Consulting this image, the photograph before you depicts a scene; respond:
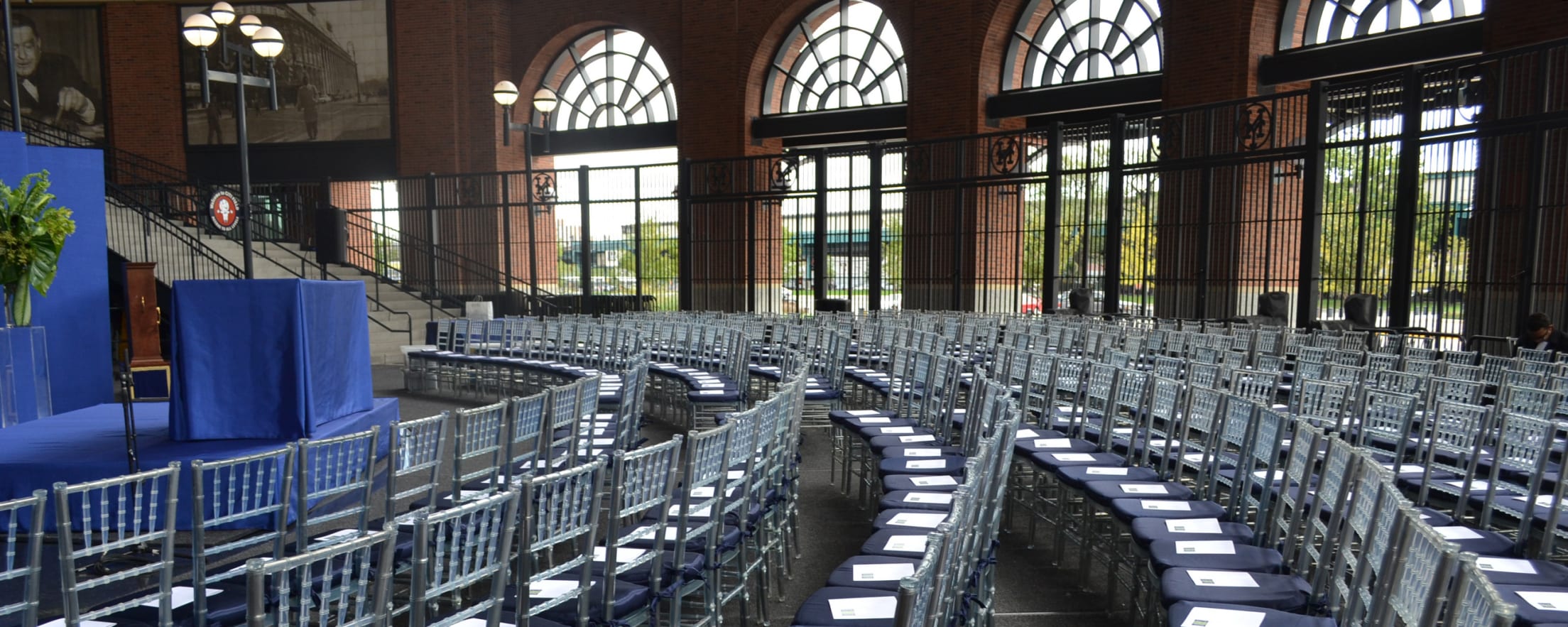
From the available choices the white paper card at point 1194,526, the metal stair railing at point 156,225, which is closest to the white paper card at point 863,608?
the white paper card at point 1194,526

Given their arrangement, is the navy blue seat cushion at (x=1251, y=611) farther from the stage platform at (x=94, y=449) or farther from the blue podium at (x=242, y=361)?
the blue podium at (x=242, y=361)

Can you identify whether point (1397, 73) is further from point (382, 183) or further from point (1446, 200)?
point (382, 183)

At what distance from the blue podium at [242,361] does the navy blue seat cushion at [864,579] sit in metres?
4.12

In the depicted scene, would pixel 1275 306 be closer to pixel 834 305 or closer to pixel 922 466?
pixel 834 305

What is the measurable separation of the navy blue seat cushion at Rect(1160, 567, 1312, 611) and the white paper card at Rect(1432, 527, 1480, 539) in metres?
0.92

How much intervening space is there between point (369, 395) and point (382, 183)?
1808cm

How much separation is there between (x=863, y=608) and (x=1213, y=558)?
1.43m

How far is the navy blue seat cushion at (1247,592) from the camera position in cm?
335

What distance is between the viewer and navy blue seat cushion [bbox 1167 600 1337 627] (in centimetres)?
311

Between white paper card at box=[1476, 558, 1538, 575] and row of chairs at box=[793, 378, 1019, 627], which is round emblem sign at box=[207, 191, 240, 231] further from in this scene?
white paper card at box=[1476, 558, 1538, 575]

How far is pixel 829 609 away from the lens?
339cm

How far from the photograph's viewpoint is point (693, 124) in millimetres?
22469

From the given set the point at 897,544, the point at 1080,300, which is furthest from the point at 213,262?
the point at 897,544

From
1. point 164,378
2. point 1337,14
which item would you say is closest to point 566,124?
point 164,378
